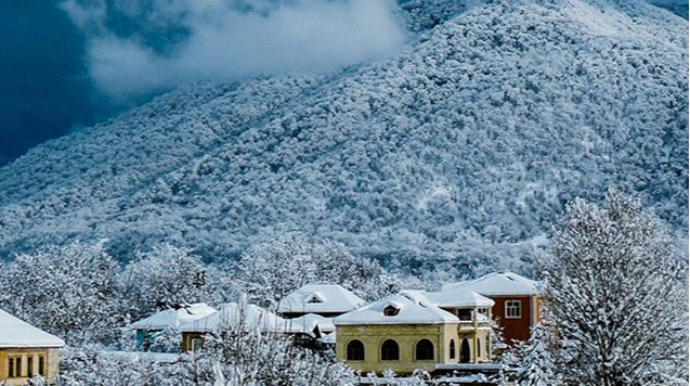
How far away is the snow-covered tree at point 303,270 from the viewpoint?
101ft

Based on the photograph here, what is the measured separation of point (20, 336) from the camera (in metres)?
17.0

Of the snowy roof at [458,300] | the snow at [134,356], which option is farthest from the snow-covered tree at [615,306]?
the snowy roof at [458,300]

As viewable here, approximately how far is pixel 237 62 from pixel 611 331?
19.5 m

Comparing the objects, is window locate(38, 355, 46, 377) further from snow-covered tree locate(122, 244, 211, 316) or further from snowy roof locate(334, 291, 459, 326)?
snow-covered tree locate(122, 244, 211, 316)

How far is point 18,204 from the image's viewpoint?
53.6ft

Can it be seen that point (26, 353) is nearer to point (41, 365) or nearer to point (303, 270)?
point (41, 365)

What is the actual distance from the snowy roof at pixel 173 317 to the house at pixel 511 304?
6550 mm

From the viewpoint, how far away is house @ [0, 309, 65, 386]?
16359 millimetres

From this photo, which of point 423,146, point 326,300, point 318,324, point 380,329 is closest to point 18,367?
point 380,329

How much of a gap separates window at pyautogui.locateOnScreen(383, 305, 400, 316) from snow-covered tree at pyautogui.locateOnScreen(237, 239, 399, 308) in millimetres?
3583

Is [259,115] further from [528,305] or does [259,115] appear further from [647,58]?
[647,58]

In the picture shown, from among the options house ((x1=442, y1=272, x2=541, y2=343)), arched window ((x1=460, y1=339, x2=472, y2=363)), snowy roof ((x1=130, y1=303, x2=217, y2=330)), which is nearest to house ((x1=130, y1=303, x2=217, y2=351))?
snowy roof ((x1=130, y1=303, x2=217, y2=330))

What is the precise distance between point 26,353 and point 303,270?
724 inches

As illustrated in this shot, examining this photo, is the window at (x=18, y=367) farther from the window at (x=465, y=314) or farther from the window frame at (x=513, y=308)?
the window frame at (x=513, y=308)
